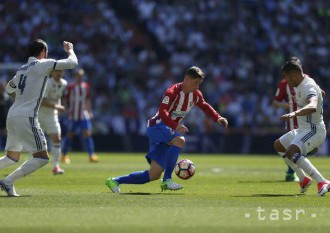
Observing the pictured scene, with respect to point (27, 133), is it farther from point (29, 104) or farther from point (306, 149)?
point (306, 149)

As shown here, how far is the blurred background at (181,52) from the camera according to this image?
34.0 meters

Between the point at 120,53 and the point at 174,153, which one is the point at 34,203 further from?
the point at 120,53

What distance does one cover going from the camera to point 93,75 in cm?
3569

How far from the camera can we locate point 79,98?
81.1ft

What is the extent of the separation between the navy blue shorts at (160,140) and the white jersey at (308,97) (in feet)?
6.37

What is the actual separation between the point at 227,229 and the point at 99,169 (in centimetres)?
1271

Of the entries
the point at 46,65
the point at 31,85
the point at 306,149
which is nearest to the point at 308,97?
the point at 306,149

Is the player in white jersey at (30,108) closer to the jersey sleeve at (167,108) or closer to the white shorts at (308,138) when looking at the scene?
the jersey sleeve at (167,108)

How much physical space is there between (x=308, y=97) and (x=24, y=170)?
170 inches

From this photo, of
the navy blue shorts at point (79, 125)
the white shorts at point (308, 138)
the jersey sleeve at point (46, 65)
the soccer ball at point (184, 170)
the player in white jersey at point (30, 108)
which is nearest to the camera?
the jersey sleeve at point (46, 65)

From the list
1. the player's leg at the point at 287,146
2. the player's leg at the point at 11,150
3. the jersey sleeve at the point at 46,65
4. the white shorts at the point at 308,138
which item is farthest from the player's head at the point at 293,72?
the player's leg at the point at 11,150

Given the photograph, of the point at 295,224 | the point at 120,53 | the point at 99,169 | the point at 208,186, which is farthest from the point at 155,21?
the point at 295,224

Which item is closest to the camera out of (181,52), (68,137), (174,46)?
(68,137)

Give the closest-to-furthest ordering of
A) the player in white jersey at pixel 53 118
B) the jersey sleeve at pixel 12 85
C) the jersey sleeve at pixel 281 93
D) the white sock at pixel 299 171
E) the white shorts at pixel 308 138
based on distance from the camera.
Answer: the jersey sleeve at pixel 12 85 → the white shorts at pixel 308 138 → the white sock at pixel 299 171 → the jersey sleeve at pixel 281 93 → the player in white jersey at pixel 53 118
